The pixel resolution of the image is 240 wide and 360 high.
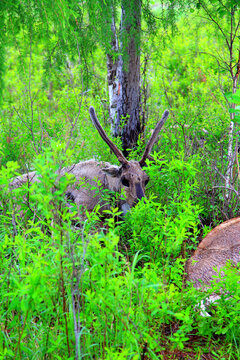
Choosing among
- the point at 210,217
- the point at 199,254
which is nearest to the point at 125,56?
the point at 210,217

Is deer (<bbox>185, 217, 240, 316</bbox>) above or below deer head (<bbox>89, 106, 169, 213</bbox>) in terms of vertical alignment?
below

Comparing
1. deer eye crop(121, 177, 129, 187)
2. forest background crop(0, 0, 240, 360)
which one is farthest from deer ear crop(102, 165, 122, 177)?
forest background crop(0, 0, 240, 360)

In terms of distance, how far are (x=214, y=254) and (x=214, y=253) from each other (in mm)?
11

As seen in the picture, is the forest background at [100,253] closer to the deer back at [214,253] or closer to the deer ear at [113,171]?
the deer back at [214,253]

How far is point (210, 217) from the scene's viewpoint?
14.1 ft

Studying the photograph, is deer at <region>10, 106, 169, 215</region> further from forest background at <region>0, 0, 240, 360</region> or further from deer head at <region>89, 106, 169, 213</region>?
forest background at <region>0, 0, 240, 360</region>

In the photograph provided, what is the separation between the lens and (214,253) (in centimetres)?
309

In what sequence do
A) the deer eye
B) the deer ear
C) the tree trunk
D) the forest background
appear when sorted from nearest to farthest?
the forest background < the deer eye < the deer ear < the tree trunk

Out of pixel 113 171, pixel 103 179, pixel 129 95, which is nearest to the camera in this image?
pixel 113 171

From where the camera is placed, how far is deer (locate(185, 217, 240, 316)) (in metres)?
2.96

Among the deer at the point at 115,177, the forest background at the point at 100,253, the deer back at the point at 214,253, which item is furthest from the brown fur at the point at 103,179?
the deer back at the point at 214,253

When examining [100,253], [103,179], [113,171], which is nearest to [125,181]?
[113,171]

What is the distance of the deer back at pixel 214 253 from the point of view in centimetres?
297

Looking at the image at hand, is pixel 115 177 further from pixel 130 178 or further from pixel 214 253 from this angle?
pixel 214 253
